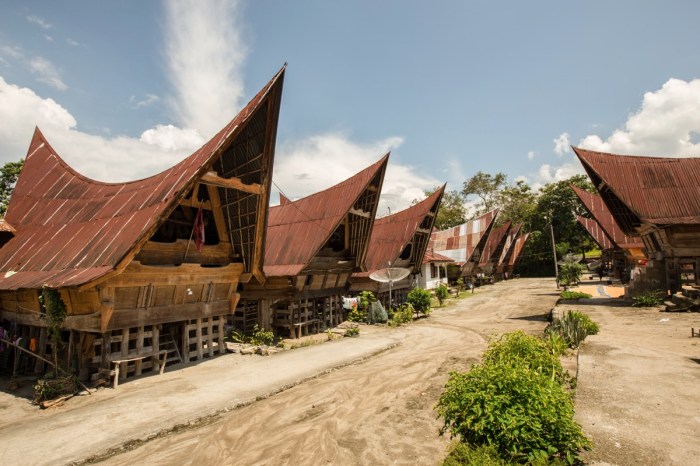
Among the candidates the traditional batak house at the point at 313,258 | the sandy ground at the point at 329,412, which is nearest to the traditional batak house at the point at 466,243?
the traditional batak house at the point at 313,258

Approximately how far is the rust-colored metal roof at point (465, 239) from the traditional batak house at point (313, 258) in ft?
84.8

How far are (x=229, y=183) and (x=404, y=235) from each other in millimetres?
17304

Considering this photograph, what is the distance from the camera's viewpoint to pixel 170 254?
13.0 meters

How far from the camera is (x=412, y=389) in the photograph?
9.82 m

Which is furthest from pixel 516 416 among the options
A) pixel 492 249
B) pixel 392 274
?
pixel 492 249

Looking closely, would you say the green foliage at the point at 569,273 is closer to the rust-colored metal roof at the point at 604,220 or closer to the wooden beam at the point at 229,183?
the rust-colored metal roof at the point at 604,220

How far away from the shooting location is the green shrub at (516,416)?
4648 mm

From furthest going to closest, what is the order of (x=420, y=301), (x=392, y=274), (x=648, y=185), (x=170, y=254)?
(x=420, y=301)
(x=648, y=185)
(x=392, y=274)
(x=170, y=254)

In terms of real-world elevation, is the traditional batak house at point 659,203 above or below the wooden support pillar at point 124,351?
above

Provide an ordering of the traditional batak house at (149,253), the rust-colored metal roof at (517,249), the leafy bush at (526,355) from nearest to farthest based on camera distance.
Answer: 1. the leafy bush at (526,355)
2. the traditional batak house at (149,253)
3. the rust-colored metal roof at (517,249)

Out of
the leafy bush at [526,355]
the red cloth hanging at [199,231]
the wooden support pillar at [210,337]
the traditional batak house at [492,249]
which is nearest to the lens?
the leafy bush at [526,355]

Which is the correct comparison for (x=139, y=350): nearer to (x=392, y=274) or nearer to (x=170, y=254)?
(x=170, y=254)

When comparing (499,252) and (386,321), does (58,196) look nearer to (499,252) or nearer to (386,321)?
(386,321)

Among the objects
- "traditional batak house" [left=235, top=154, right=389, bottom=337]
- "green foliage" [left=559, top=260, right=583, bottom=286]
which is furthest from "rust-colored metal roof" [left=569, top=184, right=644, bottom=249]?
"traditional batak house" [left=235, top=154, right=389, bottom=337]
